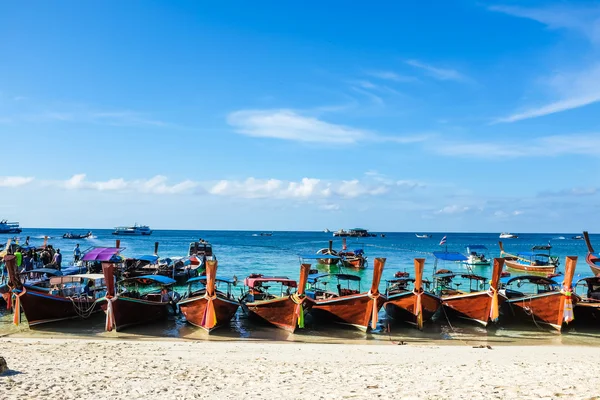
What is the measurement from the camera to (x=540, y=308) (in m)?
21.1

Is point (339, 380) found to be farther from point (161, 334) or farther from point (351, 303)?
point (161, 334)

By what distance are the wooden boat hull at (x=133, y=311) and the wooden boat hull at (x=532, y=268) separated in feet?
118

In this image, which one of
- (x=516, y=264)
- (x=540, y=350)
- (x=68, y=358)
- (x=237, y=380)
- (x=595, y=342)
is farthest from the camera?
(x=516, y=264)

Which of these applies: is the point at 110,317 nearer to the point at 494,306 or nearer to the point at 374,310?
the point at 374,310

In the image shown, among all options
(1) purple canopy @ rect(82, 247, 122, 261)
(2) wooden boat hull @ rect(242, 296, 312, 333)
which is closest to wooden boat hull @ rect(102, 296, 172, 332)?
(2) wooden boat hull @ rect(242, 296, 312, 333)

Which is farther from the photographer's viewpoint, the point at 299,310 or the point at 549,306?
the point at 549,306

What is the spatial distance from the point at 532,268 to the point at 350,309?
34.2 metres

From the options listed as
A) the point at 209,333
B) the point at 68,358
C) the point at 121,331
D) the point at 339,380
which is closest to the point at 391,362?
the point at 339,380

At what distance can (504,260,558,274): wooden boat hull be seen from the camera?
4362 cm

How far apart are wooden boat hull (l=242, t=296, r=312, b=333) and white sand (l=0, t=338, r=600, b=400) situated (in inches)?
97.0

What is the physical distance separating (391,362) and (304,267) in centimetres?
577

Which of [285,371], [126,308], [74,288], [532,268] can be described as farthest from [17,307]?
[532,268]

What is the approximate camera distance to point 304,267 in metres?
18.9

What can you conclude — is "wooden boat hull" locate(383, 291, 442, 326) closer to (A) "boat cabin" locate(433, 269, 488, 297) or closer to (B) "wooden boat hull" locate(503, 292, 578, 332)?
(A) "boat cabin" locate(433, 269, 488, 297)
